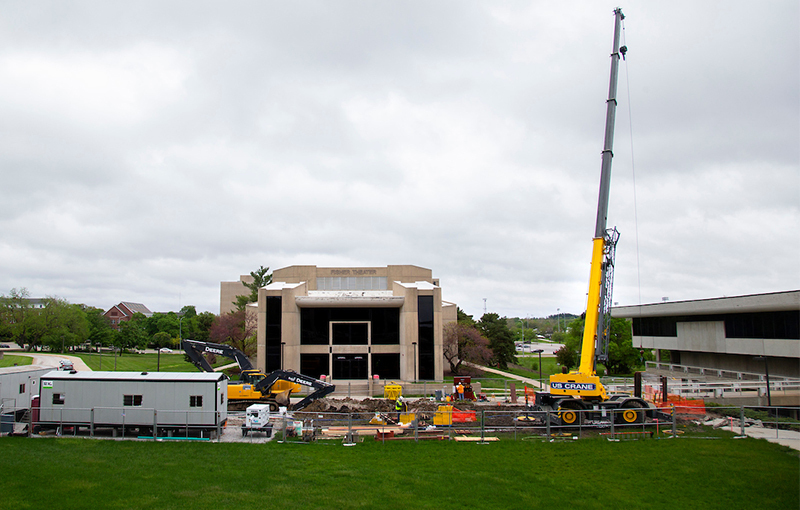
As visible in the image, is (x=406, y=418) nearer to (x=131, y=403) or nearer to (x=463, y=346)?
(x=131, y=403)

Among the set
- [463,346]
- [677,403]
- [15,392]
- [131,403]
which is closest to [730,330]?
[677,403]

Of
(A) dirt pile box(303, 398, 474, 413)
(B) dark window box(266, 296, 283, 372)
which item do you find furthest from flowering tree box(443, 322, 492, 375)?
(A) dirt pile box(303, 398, 474, 413)

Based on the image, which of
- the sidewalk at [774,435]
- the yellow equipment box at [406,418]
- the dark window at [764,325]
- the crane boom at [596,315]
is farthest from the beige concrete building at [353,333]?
the sidewalk at [774,435]

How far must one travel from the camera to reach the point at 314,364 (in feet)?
169

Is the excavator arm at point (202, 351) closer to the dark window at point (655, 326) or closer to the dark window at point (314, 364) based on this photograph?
the dark window at point (314, 364)

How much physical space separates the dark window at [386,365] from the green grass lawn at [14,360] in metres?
37.2

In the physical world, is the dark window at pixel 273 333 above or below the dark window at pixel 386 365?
above

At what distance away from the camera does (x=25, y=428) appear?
24.1m

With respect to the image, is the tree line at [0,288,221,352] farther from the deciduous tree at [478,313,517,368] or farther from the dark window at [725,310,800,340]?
the dark window at [725,310,800,340]

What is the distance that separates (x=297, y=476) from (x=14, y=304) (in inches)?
3198

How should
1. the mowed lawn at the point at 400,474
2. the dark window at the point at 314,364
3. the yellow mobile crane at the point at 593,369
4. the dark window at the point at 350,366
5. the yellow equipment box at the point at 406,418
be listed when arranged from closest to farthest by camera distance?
1. the mowed lawn at the point at 400,474
2. the yellow mobile crane at the point at 593,369
3. the yellow equipment box at the point at 406,418
4. the dark window at the point at 314,364
5. the dark window at the point at 350,366

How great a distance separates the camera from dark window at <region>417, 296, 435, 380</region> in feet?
166

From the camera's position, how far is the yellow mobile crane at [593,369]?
80.8ft

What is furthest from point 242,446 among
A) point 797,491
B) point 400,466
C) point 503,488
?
point 797,491
